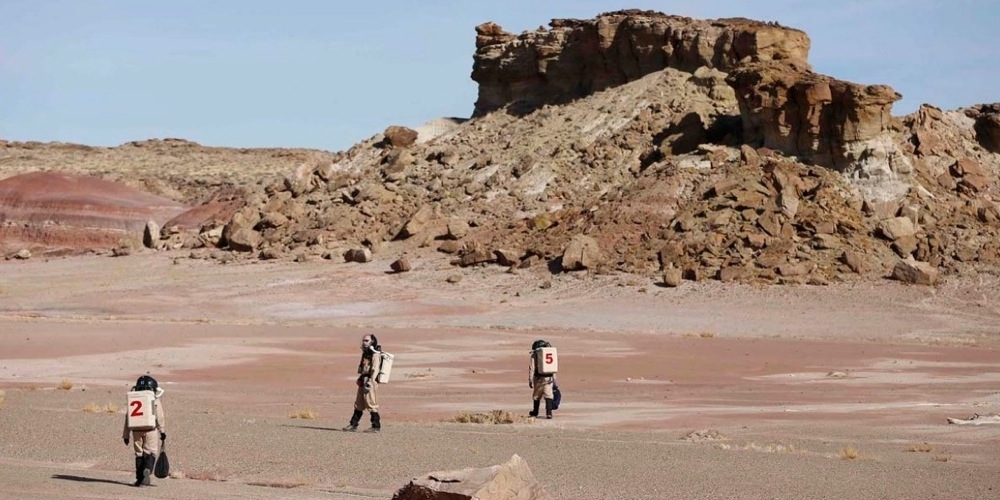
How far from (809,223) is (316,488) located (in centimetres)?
3546

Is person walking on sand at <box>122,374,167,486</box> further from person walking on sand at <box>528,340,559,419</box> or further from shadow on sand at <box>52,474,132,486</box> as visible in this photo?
person walking on sand at <box>528,340,559,419</box>

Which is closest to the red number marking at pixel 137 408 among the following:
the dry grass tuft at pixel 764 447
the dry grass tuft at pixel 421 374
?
the dry grass tuft at pixel 764 447

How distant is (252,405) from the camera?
22406mm

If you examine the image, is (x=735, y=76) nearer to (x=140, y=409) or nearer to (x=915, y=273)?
(x=915, y=273)

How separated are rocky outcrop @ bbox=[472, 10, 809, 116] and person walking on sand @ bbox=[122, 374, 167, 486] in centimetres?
4177

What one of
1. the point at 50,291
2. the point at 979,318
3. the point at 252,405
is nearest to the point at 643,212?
the point at 979,318

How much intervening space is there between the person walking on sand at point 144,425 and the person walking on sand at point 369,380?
447 cm

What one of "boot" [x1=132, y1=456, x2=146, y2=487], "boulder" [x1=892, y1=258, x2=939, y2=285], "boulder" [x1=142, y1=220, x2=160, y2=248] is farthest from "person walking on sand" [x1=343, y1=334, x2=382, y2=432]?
"boulder" [x1=142, y1=220, x2=160, y2=248]

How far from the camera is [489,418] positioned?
19828 millimetres

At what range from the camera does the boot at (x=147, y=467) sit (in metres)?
13.0

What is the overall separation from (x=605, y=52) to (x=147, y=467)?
47.9 meters

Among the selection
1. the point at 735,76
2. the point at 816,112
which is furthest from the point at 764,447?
the point at 735,76

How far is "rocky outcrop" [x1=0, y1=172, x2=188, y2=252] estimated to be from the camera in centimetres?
7038

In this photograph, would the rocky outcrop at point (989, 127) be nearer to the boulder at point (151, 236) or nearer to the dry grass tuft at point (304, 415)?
the boulder at point (151, 236)
